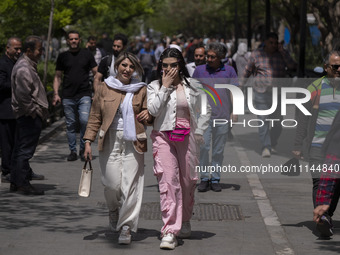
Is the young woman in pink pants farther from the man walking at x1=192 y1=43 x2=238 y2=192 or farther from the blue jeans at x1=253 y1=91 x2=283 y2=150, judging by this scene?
the blue jeans at x1=253 y1=91 x2=283 y2=150

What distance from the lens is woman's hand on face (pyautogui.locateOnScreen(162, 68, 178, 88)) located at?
25.6 ft

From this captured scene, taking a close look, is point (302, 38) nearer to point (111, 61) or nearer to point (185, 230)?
point (111, 61)

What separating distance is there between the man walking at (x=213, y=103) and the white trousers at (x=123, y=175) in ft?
9.73

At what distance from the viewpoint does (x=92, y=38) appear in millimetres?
17312

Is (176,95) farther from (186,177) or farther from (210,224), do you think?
(210,224)

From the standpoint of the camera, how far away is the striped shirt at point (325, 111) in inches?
333

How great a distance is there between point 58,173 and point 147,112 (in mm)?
4736

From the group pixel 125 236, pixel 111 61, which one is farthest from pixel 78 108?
pixel 125 236

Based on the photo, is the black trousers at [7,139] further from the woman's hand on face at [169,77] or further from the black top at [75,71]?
the woman's hand on face at [169,77]

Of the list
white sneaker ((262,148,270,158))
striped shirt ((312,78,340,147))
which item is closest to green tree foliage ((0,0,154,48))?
white sneaker ((262,148,270,158))

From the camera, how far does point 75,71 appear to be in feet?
44.8

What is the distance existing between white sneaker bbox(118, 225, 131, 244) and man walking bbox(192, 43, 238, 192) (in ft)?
10.7

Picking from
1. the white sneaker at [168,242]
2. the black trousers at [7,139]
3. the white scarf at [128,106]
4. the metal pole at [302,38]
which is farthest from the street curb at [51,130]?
the white sneaker at [168,242]

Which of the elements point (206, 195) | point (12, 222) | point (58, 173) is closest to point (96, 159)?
point (58, 173)
